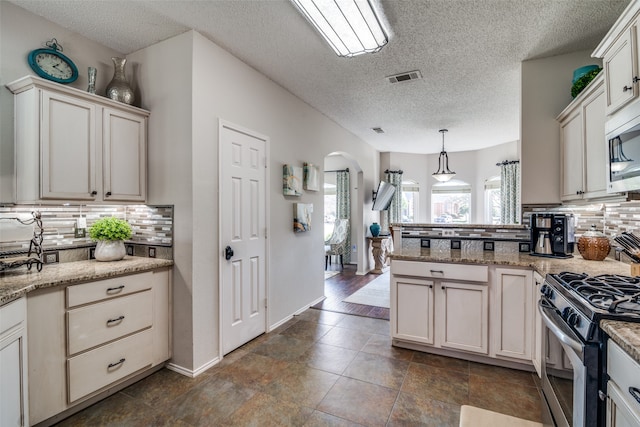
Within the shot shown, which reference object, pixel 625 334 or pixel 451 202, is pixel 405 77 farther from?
pixel 451 202

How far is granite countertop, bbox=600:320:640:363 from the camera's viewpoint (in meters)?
0.92

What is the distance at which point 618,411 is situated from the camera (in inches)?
39.2

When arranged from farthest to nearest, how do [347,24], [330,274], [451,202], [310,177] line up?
[451,202] → [330,274] → [310,177] → [347,24]

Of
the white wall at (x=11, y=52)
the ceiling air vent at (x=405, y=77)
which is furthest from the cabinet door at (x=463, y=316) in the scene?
the white wall at (x=11, y=52)

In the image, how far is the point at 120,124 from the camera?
7.73ft

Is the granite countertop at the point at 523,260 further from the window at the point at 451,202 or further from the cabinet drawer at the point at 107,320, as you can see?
the window at the point at 451,202

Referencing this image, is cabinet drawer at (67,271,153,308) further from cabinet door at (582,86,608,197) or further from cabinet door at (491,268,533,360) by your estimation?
cabinet door at (582,86,608,197)

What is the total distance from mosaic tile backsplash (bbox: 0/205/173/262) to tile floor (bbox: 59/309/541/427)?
1020 millimetres

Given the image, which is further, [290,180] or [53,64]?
Answer: [290,180]

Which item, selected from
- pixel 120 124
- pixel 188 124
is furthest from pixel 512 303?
pixel 120 124

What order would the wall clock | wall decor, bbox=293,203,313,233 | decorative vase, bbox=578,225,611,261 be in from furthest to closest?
wall decor, bbox=293,203,313,233 → decorative vase, bbox=578,225,611,261 → the wall clock

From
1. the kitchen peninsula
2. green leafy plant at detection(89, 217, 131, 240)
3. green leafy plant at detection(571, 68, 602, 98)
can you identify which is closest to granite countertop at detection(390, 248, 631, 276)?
the kitchen peninsula

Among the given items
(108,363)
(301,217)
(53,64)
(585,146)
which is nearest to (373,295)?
(301,217)

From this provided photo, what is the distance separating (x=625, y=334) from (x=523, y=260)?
5.06ft
